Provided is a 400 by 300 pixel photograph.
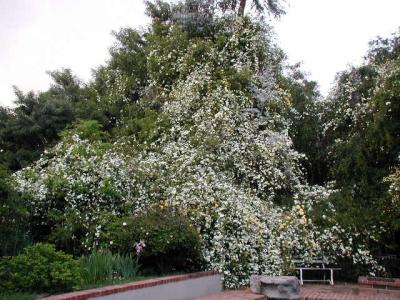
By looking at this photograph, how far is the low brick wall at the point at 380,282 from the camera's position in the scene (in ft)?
31.1

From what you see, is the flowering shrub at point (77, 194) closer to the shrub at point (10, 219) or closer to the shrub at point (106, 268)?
the shrub at point (10, 219)

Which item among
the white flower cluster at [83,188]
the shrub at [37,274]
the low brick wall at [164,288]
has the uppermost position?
the white flower cluster at [83,188]

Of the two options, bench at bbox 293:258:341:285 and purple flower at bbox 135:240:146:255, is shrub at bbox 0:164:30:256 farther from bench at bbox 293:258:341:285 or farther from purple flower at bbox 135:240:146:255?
bench at bbox 293:258:341:285

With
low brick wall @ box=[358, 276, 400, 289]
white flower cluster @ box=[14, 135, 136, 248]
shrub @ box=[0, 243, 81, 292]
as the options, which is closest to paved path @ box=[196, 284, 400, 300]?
low brick wall @ box=[358, 276, 400, 289]

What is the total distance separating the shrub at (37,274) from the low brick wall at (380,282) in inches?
272

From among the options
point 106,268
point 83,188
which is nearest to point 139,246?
point 106,268

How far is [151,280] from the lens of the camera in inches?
250

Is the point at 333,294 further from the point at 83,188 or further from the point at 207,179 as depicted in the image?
the point at 83,188

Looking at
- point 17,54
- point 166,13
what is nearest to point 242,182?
point 17,54

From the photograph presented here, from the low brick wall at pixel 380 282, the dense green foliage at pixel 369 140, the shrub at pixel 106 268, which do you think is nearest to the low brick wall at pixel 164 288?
the shrub at pixel 106 268

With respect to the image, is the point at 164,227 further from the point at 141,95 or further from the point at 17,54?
the point at 141,95

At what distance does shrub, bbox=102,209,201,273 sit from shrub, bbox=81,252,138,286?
0.45 m

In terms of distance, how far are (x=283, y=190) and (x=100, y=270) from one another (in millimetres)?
6423

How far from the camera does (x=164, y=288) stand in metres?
6.43
